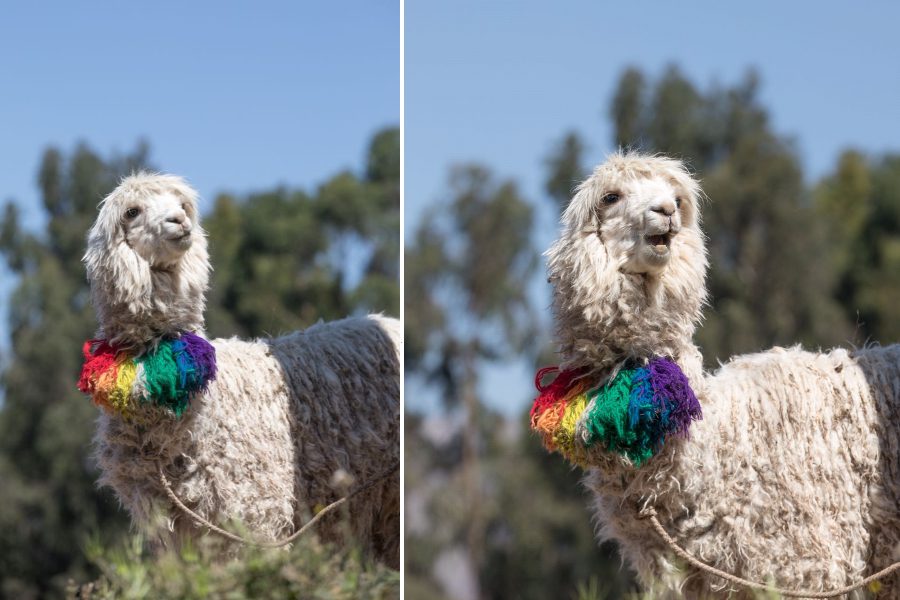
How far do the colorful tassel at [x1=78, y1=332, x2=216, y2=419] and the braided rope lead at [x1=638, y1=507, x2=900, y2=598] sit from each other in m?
1.74

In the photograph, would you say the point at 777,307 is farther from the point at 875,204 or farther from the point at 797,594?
the point at 797,594

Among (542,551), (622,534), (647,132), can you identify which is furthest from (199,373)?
(542,551)

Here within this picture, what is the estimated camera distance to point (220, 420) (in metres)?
4.60

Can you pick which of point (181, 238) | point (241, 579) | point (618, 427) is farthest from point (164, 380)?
point (618, 427)

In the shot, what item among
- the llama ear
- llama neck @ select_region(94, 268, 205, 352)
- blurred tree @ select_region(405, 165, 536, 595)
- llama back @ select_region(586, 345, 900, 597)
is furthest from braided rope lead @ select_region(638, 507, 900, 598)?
blurred tree @ select_region(405, 165, 536, 595)

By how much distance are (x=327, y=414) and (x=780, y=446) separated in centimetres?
193

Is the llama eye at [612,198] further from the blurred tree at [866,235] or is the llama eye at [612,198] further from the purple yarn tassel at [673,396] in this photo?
the blurred tree at [866,235]

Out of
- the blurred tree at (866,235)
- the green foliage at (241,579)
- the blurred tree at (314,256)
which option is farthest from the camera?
the blurred tree at (866,235)

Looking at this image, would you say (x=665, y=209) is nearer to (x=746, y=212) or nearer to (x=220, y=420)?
(x=220, y=420)

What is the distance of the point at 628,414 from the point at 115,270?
79.8 inches

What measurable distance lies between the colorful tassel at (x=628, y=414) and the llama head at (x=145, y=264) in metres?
1.50

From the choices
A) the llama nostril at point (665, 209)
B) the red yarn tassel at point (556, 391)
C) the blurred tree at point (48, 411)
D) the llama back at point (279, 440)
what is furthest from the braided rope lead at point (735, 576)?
the blurred tree at point (48, 411)

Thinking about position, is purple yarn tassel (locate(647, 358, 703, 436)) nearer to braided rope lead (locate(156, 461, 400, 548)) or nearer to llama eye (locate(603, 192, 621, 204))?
llama eye (locate(603, 192, 621, 204))

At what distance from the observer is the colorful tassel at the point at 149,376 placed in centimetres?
427
